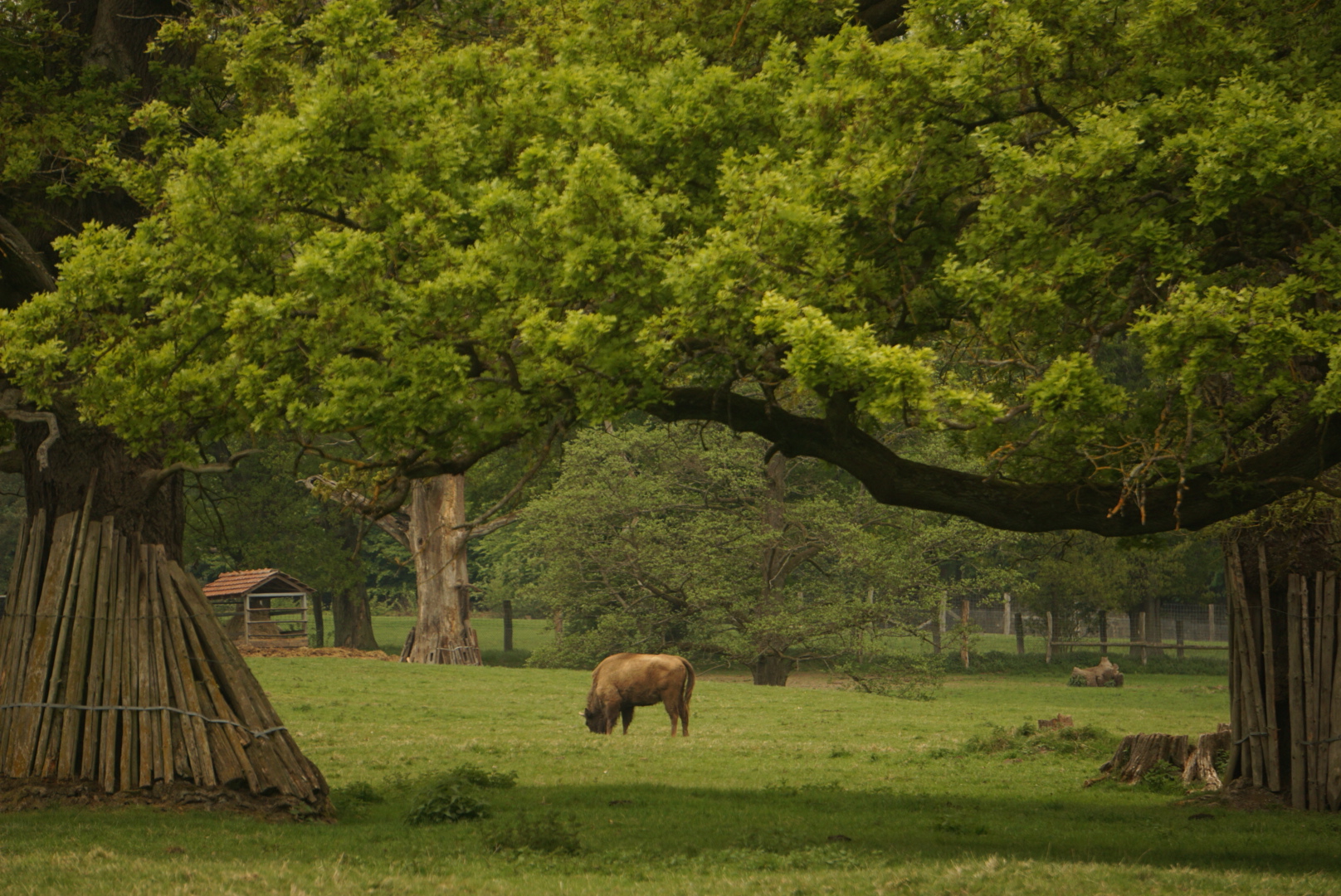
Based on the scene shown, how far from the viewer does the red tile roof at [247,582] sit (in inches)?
1810

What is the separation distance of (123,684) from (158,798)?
3.84 ft

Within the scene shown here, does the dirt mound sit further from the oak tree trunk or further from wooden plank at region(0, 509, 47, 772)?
wooden plank at region(0, 509, 47, 772)

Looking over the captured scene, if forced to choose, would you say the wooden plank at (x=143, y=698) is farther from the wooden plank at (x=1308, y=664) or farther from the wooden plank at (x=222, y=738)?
the wooden plank at (x=1308, y=664)

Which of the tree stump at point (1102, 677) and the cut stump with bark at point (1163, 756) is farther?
the tree stump at point (1102, 677)

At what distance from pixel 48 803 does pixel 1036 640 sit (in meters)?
61.1

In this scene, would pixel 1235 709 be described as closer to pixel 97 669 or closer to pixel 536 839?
pixel 536 839

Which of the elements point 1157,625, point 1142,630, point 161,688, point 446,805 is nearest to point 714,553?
point 446,805

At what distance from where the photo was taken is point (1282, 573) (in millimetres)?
14727

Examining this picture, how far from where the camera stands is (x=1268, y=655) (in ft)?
49.0

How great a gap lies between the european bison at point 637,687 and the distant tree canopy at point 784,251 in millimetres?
10899

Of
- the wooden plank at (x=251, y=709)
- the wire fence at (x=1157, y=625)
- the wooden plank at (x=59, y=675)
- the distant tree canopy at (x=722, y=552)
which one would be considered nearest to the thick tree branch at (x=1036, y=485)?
the wooden plank at (x=251, y=709)

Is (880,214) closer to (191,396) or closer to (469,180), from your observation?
(469,180)

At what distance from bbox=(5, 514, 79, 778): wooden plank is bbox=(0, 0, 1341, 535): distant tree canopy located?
233 centimetres

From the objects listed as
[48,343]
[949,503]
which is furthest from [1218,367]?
[48,343]
